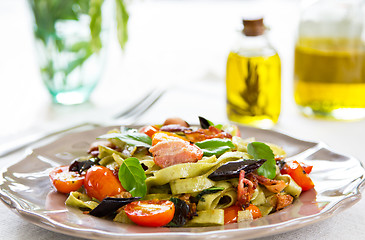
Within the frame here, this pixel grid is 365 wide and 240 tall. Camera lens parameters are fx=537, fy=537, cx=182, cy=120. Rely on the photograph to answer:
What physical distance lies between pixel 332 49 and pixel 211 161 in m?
1.89

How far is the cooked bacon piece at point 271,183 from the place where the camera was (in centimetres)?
239

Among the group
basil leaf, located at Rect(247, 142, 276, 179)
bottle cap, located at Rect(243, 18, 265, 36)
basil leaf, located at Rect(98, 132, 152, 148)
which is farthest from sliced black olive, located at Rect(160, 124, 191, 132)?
bottle cap, located at Rect(243, 18, 265, 36)

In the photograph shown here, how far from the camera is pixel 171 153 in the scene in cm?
241

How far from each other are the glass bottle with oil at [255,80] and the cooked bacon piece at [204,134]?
1049 mm

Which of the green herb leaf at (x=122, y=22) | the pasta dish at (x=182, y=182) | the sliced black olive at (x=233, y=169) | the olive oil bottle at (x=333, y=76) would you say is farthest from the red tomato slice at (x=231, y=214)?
the green herb leaf at (x=122, y=22)

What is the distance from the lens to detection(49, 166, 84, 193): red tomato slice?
2.45 metres

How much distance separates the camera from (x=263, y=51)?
3.73 meters

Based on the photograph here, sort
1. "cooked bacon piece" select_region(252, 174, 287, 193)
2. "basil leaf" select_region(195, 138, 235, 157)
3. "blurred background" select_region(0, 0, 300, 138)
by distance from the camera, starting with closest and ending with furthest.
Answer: "cooked bacon piece" select_region(252, 174, 287, 193)
"basil leaf" select_region(195, 138, 235, 157)
"blurred background" select_region(0, 0, 300, 138)

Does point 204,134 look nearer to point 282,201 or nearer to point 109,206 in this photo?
point 282,201

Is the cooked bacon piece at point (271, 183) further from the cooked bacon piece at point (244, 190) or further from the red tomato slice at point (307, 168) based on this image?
the red tomato slice at point (307, 168)

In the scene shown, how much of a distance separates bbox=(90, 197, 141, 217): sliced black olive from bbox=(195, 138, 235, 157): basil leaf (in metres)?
0.49

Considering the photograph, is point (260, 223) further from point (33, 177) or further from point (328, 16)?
point (328, 16)

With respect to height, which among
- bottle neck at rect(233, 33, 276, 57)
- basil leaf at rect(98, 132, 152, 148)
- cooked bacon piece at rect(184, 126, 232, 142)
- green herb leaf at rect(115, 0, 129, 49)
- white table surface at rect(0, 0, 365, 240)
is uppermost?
green herb leaf at rect(115, 0, 129, 49)

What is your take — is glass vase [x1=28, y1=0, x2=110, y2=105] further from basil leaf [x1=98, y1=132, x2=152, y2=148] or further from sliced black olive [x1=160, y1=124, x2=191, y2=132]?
basil leaf [x1=98, y1=132, x2=152, y2=148]
